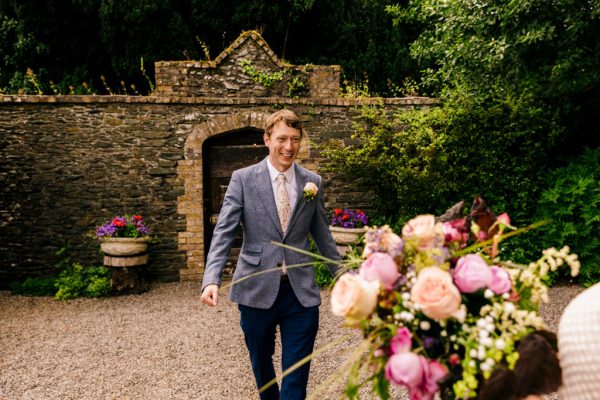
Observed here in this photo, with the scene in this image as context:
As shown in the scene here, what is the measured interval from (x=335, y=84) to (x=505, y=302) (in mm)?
7280

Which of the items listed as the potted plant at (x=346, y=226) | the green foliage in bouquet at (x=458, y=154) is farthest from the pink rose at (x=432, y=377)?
the green foliage in bouquet at (x=458, y=154)

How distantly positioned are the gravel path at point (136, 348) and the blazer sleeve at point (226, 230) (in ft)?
3.67

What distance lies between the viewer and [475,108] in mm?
7762

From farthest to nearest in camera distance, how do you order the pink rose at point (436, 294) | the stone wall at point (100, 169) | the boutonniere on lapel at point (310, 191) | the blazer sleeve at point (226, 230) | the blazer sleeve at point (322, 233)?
the stone wall at point (100, 169), the blazer sleeve at point (322, 233), the boutonniere on lapel at point (310, 191), the blazer sleeve at point (226, 230), the pink rose at point (436, 294)

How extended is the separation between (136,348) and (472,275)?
483cm

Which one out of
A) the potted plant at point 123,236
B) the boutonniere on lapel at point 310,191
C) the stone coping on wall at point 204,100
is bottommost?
the potted plant at point 123,236

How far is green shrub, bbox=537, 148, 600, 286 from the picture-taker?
7078 millimetres

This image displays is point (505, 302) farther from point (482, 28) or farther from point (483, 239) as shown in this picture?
point (482, 28)

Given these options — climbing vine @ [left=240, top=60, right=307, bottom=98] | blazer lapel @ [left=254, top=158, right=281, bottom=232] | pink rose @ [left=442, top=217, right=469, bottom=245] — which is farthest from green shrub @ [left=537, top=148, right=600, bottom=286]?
pink rose @ [left=442, top=217, right=469, bottom=245]

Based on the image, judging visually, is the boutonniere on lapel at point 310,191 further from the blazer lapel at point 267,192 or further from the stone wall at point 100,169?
the stone wall at point 100,169

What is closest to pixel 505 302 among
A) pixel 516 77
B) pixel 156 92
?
pixel 516 77

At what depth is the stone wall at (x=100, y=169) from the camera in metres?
7.79

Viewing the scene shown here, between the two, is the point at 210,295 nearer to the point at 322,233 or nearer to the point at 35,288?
the point at 322,233

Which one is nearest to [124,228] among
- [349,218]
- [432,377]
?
[349,218]
